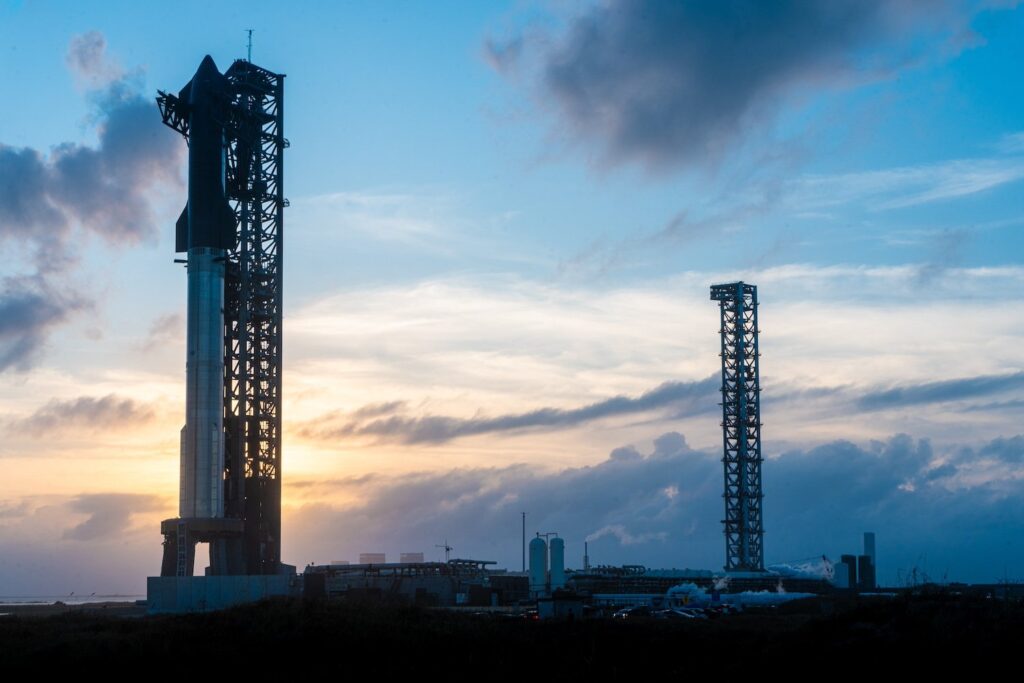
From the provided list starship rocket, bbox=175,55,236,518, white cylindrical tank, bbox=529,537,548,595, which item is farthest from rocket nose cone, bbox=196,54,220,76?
white cylindrical tank, bbox=529,537,548,595

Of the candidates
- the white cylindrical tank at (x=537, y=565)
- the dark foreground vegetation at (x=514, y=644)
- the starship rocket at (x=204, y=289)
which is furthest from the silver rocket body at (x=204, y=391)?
the dark foreground vegetation at (x=514, y=644)

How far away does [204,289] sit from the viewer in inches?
4242

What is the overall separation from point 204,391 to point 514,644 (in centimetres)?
5327

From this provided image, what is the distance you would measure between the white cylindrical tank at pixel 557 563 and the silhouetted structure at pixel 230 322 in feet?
83.5

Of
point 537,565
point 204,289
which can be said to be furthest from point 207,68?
point 537,565

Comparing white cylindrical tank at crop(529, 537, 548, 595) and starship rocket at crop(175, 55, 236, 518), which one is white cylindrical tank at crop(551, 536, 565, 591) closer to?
white cylindrical tank at crop(529, 537, 548, 595)

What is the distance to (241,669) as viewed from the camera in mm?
56094

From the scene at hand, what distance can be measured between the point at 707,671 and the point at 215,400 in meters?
64.4

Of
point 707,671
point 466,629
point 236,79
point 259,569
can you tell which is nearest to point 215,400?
point 259,569

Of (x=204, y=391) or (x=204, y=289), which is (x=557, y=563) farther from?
(x=204, y=289)

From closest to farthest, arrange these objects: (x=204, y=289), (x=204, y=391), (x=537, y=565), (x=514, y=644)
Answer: (x=514, y=644) < (x=204, y=391) < (x=204, y=289) < (x=537, y=565)

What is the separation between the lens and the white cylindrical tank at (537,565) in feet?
368

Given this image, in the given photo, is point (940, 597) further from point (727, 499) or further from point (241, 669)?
point (727, 499)

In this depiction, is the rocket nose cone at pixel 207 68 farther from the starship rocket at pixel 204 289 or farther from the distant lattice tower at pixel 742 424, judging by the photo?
the distant lattice tower at pixel 742 424
